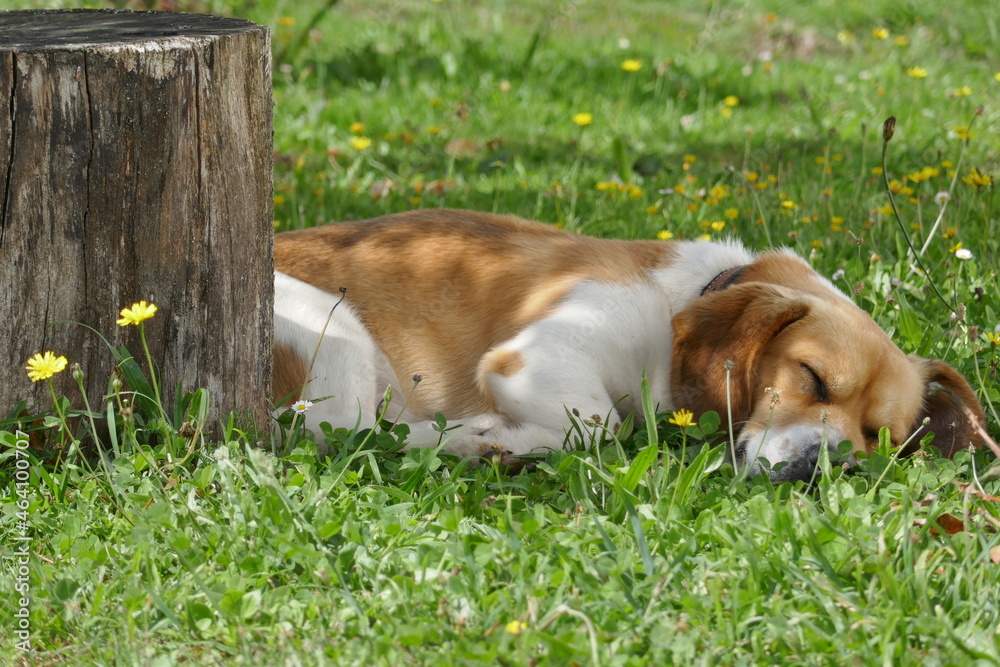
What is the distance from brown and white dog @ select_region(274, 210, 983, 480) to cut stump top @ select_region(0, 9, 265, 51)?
103cm

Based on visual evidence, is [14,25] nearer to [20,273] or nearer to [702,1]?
[20,273]

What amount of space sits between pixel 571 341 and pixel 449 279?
2.09 feet

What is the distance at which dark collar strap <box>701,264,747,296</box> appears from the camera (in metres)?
3.71

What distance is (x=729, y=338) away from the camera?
11.0 ft

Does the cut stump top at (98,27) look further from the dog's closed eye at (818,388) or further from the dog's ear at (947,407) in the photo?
the dog's ear at (947,407)

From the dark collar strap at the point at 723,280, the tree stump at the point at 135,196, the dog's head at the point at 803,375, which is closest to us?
the tree stump at the point at 135,196

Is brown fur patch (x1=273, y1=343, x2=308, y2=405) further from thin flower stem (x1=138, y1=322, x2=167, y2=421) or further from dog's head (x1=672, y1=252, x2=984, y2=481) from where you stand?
dog's head (x1=672, y1=252, x2=984, y2=481)

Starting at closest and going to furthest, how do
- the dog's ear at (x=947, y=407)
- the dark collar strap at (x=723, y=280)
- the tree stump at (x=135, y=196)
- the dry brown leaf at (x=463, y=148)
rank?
1. the tree stump at (x=135, y=196)
2. the dog's ear at (x=947, y=407)
3. the dark collar strap at (x=723, y=280)
4. the dry brown leaf at (x=463, y=148)

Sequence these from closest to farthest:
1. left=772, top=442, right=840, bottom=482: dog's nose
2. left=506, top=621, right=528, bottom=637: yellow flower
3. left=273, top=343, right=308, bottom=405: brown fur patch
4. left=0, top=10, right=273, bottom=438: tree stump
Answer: left=506, top=621, right=528, bottom=637: yellow flower < left=0, top=10, right=273, bottom=438: tree stump < left=772, top=442, right=840, bottom=482: dog's nose < left=273, top=343, right=308, bottom=405: brown fur patch

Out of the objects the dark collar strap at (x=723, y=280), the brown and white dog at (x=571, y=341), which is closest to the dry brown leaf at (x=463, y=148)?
the brown and white dog at (x=571, y=341)

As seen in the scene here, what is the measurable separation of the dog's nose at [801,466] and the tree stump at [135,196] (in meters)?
1.67

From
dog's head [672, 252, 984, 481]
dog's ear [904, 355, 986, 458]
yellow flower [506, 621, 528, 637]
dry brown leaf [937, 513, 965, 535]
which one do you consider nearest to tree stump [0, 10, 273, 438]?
yellow flower [506, 621, 528, 637]

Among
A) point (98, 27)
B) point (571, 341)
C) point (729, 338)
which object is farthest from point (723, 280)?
point (98, 27)

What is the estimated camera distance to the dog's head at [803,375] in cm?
332
